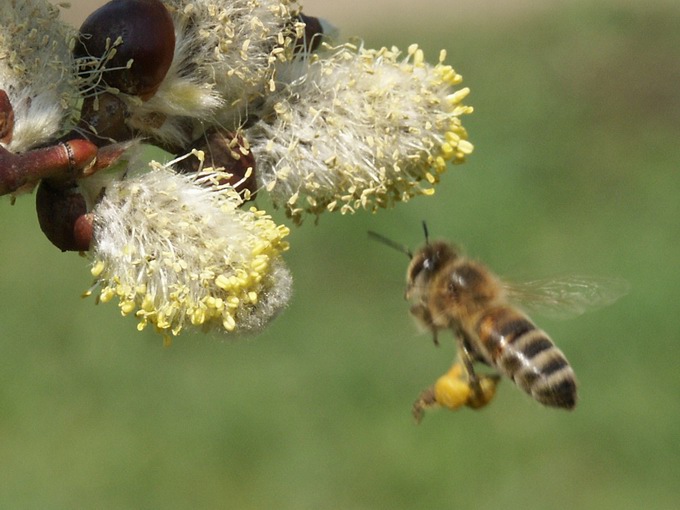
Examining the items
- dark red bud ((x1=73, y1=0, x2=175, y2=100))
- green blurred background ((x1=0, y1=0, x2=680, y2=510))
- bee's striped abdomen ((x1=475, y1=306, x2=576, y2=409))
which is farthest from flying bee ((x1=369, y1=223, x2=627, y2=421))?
green blurred background ((x1=0, y1=0, x2=680, y2=510))

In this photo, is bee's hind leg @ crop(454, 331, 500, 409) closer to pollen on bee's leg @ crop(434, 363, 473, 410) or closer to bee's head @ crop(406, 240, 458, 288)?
pollen on bee's leg @ crop(434, 363, 473, 410)

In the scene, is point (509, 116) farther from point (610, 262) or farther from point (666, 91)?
point (610, 262)

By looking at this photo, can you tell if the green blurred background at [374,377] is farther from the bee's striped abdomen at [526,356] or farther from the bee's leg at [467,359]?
the bee's striped abdomen at [526,356]


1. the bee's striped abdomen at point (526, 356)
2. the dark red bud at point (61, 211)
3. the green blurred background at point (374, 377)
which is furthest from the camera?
the green blurred background at point (374, 377)

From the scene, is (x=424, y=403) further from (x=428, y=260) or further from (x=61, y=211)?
(x=61, y=211)

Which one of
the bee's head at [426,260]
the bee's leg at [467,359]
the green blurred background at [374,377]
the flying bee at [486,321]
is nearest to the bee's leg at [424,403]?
the flying bee at [486,321]

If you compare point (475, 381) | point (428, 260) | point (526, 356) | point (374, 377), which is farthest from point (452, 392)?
point (374, 377)

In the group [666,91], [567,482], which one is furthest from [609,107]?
[567,482]
